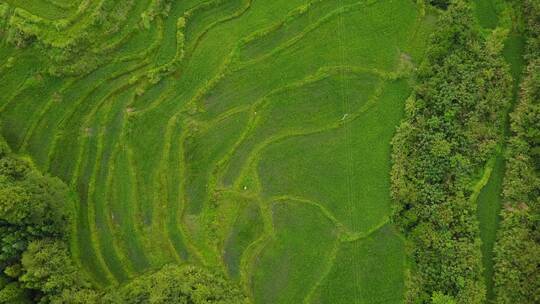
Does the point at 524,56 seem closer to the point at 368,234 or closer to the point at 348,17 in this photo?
the point at 348,17

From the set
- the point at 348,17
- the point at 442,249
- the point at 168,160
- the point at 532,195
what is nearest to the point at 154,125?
the point at 168,160

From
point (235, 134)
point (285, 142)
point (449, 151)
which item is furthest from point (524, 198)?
point (235, 134)

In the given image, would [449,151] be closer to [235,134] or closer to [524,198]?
[524,198]

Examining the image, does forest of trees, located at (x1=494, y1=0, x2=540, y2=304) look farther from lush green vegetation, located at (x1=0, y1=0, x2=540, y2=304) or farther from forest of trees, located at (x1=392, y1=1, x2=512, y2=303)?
forest of trees, located at (x1=392, y1=1, x2=512, y2=303)

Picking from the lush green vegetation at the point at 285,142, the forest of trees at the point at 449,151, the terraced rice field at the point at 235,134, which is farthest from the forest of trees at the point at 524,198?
the terraced rice field at the point at 235,134

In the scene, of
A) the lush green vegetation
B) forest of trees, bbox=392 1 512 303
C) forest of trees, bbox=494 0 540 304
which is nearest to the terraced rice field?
the lush green vegetation
